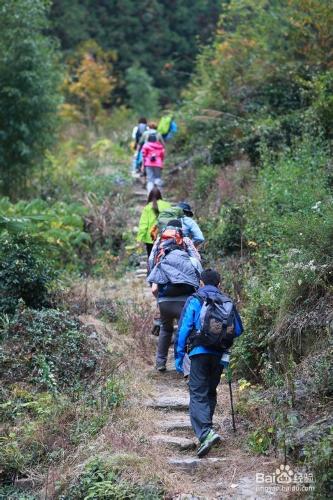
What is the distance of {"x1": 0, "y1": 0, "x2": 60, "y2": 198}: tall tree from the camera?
1723 centimetres

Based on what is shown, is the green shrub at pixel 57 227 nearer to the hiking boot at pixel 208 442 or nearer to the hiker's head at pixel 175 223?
the hiker's head at pixel 175 223

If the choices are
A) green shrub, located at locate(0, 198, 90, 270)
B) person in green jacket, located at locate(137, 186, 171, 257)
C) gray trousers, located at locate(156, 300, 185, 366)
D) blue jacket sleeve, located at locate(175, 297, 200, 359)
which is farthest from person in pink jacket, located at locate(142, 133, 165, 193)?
blue jacket sleeve, located at locate(175, 297, 200, 359)

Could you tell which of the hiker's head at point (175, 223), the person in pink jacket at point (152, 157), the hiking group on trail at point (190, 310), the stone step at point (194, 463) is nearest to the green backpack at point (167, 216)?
the hiking group on trail at point (190, 310)

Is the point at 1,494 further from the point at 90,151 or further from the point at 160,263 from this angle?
the point at 90,151

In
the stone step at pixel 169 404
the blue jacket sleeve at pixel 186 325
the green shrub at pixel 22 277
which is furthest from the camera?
the green shrub at pixel 22 277

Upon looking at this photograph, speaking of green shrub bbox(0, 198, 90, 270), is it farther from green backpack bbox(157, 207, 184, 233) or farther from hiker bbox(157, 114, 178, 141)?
hiker bbox(157, 114, 178, 141)

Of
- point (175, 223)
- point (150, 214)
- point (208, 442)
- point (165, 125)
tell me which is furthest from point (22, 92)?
point (208, 442)

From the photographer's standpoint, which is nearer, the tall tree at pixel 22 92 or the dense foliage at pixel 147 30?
the tall tree at pixel 22 92

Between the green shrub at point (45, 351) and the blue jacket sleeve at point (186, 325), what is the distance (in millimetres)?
1813

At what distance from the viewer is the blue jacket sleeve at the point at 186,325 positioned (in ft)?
24.0

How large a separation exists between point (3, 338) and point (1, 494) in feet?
7.95

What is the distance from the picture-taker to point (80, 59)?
103 feet

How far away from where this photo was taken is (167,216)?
10.1 meters

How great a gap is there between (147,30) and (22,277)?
2707cm
